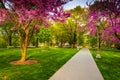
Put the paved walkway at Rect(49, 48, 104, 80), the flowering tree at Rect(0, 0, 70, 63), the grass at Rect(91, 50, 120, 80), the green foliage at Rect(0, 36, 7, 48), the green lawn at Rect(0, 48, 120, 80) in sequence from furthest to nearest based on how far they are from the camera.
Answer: the green foliage at Rect(0, 36, 7, 48), the flowering tree at Rect(0, 0, 70, 63), the grass at Rect(91, 50, 120, 80), the green lawn at Rect(0, 48, 120, 80), the paved walkway at Rect(49, 48, 104, 80)

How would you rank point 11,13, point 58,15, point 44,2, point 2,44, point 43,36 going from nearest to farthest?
1. point 44,2
2. point 58,15
3. point 11,13
4. point 43,36
5. point 2,44

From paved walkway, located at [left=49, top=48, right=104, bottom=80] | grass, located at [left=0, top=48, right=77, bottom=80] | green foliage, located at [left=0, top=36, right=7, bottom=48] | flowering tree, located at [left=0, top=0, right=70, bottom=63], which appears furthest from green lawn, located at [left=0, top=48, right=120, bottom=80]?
green foliage, located at [left=0, top=36, right=7, bottom=48]

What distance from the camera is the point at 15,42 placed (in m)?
68.4

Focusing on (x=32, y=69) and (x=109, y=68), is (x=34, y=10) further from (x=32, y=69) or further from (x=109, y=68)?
(x=109, y=68)

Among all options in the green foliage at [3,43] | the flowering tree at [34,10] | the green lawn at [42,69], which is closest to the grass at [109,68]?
the green lawn at [42,69]

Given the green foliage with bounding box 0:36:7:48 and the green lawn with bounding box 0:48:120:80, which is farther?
the green foliage with bounding box 0:36:7:48

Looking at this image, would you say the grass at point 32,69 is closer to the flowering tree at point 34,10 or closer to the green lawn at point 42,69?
the green lawn at point 42,69

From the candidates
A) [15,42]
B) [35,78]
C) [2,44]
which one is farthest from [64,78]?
[15,42]

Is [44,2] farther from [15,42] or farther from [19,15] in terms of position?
[15,42]

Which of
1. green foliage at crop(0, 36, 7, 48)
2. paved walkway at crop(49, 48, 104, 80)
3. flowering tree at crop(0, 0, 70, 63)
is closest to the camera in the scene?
paved walkway at crop(49, 48, 104, 80)

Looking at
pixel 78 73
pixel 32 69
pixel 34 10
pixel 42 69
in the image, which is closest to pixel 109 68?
pixel 78 73

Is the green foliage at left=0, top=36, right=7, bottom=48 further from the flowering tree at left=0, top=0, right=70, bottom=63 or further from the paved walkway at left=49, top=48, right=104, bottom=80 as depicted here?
the paved walkway at left=49, top=48, right=104, bottom=80

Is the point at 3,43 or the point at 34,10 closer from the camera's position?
the point at 34,10

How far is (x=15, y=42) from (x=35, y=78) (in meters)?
59.3
